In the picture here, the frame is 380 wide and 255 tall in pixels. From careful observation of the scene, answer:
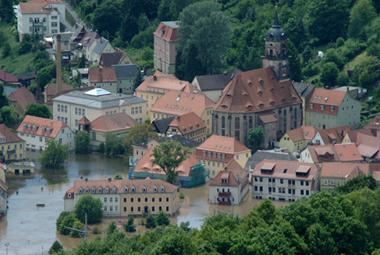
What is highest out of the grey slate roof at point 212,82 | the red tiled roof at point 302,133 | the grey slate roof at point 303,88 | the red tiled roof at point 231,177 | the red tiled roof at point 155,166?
the grey slate roof at point 303,88

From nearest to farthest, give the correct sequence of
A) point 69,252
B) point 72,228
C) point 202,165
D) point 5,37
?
1. point 69,252
2. point 72,228
3. point 202,165
4. point 5,37

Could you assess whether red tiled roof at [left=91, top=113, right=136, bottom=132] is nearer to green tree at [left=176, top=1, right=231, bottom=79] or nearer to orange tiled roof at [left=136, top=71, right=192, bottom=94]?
orange tiled roof at [left=136, top=71, right=192, bottom=94]

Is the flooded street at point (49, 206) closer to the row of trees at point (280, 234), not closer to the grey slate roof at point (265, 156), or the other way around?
the grey slate roof at point (265, 156)

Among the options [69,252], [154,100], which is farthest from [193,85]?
[69,252]

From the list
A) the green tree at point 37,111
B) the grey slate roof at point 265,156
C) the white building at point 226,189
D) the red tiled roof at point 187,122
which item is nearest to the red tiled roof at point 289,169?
the grey slate roof at point 265,156

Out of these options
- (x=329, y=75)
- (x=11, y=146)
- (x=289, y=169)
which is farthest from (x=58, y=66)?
(x=289, y=169)

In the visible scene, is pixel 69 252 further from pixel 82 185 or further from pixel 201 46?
pixel 201 46

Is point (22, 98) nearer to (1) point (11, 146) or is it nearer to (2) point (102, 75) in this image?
(2) point (102, 75)
